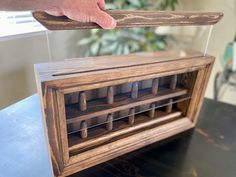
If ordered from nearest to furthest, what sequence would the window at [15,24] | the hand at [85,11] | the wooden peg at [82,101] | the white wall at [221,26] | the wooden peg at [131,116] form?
the hand at [85,11] < the wooden peg at [82,101] < the wooden peg at [131,116] < the window at [15,24] < the white wall at [221,26]

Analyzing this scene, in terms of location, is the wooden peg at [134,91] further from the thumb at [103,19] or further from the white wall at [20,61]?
the white wall at [20,61]

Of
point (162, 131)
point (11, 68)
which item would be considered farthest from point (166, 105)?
point (11, 68)

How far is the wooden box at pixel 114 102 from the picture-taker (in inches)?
19.1

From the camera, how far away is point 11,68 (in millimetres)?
1499

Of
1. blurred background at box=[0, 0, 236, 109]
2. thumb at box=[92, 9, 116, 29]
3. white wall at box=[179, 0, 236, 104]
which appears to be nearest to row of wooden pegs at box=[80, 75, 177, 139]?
thumb at box=[92, 9, 116, 29]

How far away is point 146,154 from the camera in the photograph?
Result: 0.63 m

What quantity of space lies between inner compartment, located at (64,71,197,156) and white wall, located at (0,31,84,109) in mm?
1028

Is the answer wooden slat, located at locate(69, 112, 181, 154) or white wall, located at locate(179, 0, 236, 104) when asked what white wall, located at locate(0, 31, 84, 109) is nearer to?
wooden slat, located at locate(69, 112, 181, 154)

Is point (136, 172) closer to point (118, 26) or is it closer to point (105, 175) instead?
point (105, 175)

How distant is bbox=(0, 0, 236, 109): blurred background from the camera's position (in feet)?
4.81

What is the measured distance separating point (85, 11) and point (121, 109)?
0.28 meters

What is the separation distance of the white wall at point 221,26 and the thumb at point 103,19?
1.67 metres

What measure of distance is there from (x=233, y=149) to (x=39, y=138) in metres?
0.63

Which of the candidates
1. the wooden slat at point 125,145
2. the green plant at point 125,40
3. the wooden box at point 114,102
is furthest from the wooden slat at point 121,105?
the green plant at point 125,40
